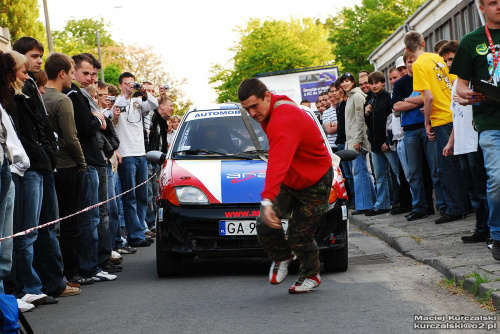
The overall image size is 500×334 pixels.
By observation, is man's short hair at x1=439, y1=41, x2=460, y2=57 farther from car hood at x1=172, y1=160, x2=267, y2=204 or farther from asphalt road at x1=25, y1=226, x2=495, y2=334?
car hood at x1=172, y1=160, x2=267, y2=204

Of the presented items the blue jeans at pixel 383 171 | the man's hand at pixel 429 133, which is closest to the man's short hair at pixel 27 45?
the man's hand at pixel 429 133

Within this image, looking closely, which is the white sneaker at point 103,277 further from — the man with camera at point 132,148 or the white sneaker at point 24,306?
the man with camera at point 132,148

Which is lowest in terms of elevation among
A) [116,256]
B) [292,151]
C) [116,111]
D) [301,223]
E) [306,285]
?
[116,256]

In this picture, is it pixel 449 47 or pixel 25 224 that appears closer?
pixel 25 224

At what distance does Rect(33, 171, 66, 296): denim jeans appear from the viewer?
720 centimetres

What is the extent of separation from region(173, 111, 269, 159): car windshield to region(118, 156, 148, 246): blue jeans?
193 centimetres

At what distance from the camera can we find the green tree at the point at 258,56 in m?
62.5

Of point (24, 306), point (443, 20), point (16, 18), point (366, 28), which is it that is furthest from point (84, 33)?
point (24, 306)

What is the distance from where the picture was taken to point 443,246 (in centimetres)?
A: 845

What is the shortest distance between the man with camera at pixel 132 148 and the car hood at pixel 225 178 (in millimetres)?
2588

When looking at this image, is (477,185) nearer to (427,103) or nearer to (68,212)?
(427,103)

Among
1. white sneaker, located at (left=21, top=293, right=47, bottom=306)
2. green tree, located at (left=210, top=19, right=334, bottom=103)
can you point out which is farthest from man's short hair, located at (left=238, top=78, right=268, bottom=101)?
green tree, located at (left=210, top=19, right=334, bottom=103)

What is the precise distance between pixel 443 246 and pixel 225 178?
2.38m

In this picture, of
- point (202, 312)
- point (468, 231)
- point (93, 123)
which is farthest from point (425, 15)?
point (202, 312)
